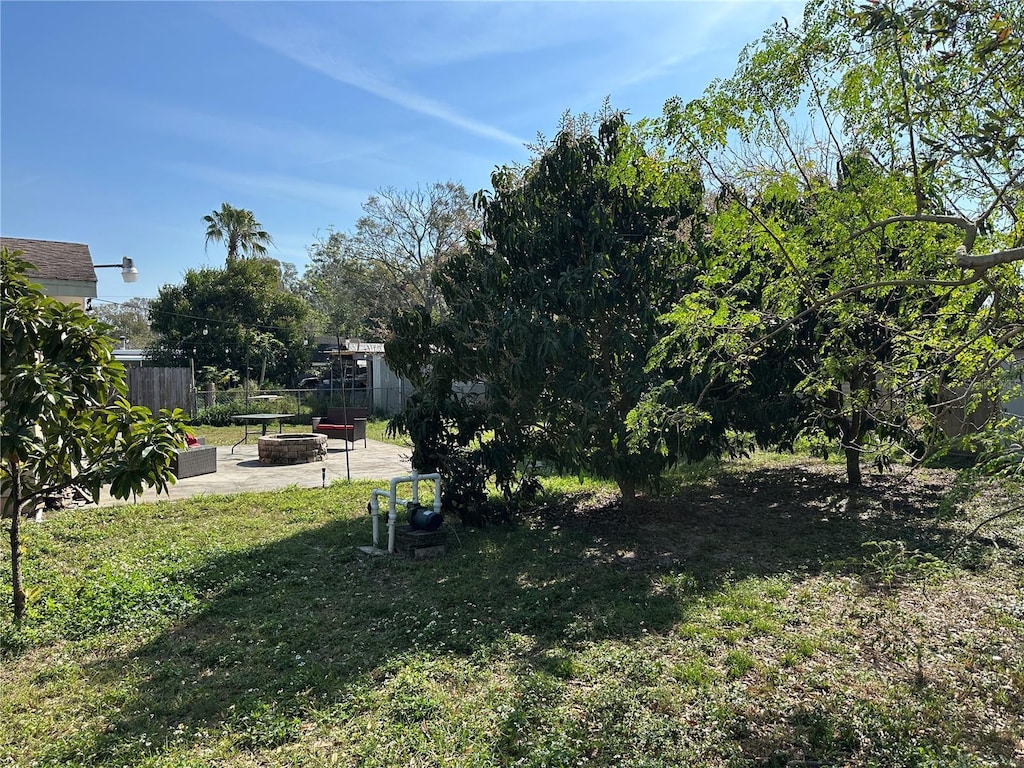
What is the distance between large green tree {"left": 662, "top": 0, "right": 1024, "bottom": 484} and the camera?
3.26 m

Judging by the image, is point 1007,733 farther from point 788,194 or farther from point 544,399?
point 544,399

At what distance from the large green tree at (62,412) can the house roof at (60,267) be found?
8508 mm

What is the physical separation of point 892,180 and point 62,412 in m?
5.33

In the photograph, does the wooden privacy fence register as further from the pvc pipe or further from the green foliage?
the green foliage

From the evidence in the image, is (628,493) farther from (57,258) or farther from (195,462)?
(57,258)

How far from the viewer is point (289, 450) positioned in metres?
13.0

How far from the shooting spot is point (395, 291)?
30.9 meters

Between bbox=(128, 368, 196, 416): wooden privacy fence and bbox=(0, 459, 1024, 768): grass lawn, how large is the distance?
11.6m

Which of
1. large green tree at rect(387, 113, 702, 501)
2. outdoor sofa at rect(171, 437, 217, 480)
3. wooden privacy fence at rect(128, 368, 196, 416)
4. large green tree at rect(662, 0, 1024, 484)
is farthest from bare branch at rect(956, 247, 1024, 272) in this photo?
wooden privacy fence at rect(128, 368, 196, 416)

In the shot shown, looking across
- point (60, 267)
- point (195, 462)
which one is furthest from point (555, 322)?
point (60, 267)

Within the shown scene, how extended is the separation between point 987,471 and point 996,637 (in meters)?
1.38

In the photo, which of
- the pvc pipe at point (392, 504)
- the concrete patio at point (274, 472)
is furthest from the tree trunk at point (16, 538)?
the concrete patio at point (274, 472)

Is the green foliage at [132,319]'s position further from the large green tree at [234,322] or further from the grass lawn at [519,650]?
the grass lawn at [519,650]

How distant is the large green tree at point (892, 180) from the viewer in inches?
128
